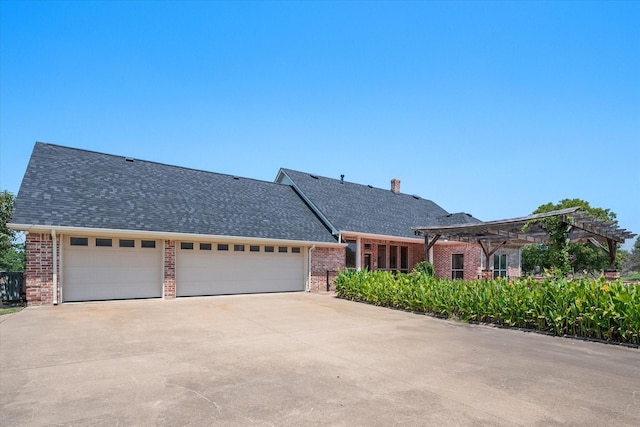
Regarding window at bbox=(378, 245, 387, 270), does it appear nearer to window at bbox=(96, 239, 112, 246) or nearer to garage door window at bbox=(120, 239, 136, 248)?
garage door window at bbox=(120, 239, 136, 248)

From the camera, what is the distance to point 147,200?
15367mm

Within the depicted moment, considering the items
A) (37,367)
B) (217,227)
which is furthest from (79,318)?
(217,227)

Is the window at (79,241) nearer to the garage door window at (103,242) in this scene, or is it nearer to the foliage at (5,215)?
the garage door window at (103,242)

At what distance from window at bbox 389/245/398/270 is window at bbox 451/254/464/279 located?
11.4 ft

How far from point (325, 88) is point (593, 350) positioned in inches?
464

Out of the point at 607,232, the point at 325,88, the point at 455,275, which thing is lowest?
the point at 455,275

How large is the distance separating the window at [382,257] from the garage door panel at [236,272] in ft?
19.5

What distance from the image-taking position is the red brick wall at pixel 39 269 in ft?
39.4

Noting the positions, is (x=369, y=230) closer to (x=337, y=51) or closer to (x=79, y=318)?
(x=337, y=51)

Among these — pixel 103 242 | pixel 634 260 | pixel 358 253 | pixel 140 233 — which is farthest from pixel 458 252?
pixel 634 260

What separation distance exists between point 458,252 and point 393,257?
3.98m

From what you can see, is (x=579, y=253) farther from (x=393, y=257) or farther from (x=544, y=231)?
(x=544, y=231)

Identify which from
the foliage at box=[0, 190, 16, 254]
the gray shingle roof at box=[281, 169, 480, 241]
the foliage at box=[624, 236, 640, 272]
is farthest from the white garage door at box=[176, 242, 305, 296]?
the foliage at box=[624, 236, 640, 272]

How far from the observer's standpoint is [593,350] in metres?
7.48
